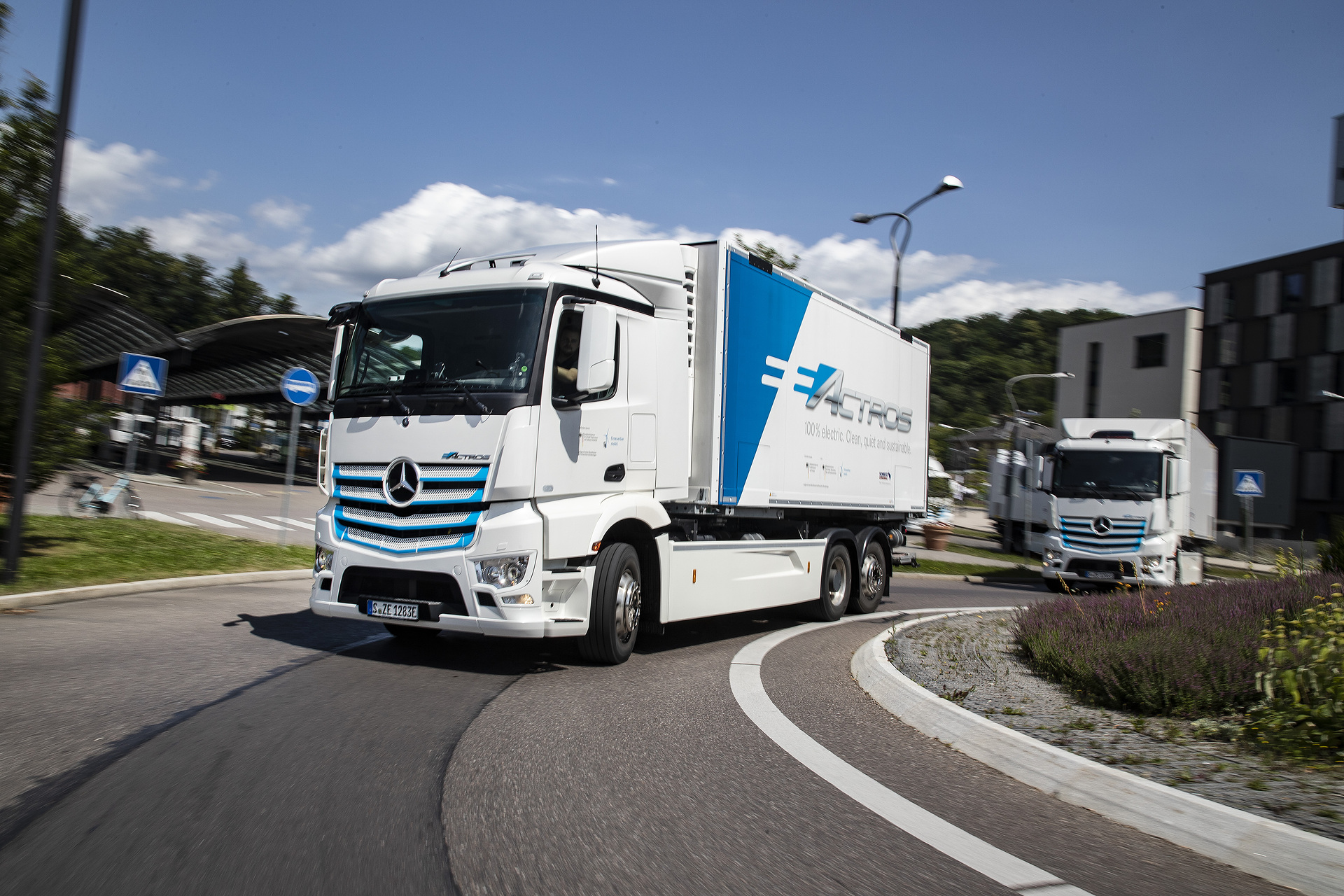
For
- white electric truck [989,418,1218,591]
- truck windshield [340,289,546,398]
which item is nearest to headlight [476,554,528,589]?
truck windshield [340,289,546,398]

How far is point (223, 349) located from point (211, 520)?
2080 centimetres

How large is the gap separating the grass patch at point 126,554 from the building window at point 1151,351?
187 feet

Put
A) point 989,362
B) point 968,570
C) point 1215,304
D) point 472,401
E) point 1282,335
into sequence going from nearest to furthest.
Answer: point 472,401 < point 968,570 < point 1282,335 < point 1215,304 < point 989,362

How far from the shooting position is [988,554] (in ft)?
102

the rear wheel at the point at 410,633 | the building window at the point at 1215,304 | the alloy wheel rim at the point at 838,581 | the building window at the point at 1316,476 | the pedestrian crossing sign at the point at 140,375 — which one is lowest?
the rear wheel at the point at 410,633

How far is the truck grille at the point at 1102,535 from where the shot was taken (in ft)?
59.3

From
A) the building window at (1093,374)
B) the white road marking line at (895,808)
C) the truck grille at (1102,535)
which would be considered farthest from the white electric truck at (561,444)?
the building window at (1093,374)

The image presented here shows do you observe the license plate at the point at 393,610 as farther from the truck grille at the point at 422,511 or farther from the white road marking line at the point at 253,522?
the white road marking line at the point at 253,522

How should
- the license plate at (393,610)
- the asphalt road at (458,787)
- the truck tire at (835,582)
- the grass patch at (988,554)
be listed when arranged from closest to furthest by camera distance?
the asphalt road at (458,787), the license plate at (393,610), the truck tire at (835,582), the grass patch at (988,554)

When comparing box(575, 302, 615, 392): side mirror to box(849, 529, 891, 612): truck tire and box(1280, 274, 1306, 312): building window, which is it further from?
box(1280, 274, 1306, 312): building window

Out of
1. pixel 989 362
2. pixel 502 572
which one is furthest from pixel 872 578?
pixel 989 362

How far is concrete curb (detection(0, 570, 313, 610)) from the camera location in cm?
882

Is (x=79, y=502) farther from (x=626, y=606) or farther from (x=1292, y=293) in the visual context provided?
(x=1292, y=293)

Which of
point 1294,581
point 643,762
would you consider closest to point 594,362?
point 643,762
